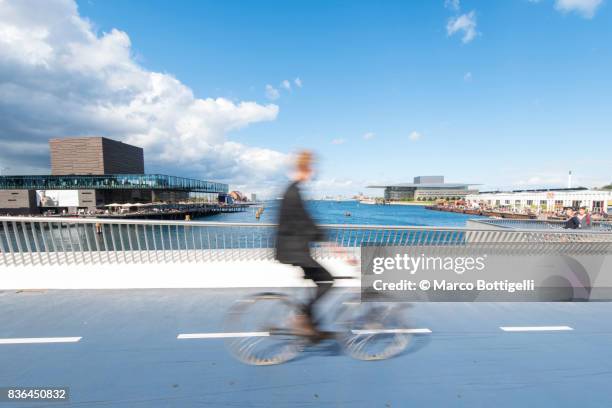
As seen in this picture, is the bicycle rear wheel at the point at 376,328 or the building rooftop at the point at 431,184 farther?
the building rooftop at the point at 431,184

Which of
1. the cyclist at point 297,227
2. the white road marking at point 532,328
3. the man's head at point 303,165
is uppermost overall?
the man's head at point 303,165

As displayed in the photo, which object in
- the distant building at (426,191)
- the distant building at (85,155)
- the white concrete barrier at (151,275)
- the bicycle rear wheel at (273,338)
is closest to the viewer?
the bicycle rear wheel at (273,338)

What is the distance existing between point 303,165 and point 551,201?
271ft

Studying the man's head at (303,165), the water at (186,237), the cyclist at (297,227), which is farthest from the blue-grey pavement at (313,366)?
the man's head at (303,165)

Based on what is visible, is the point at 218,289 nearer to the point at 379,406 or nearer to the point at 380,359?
the point at 380,359

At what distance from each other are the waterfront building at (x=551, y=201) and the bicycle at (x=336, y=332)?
53.5 m

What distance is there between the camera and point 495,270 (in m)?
4.43

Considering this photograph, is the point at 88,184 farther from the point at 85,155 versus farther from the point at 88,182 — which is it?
the point at 85,155

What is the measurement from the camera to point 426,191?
15425 cm

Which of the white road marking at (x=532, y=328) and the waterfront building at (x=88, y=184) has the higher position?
the waterfront building at (x=88, y=184)

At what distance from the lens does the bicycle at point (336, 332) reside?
271 centimetres

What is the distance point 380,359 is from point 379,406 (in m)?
0.59

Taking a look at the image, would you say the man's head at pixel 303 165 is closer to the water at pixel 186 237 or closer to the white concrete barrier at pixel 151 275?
the water at pixel 186 237

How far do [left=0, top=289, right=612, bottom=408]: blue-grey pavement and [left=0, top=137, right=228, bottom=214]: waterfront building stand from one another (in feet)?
278
